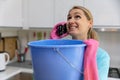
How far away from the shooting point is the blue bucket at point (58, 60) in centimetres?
55

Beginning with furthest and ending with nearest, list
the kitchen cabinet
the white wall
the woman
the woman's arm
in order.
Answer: the kitchen cabinet, the white wall, the woman, the woman's arm

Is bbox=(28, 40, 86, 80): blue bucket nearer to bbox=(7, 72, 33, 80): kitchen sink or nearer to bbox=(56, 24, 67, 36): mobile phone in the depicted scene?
bbox=(56, 24, 67, 36): mobile phone

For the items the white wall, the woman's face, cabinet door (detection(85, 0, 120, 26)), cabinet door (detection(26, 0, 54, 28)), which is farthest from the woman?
the white wall

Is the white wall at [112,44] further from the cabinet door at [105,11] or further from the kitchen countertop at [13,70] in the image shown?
the kitchen countertop at [13,70]

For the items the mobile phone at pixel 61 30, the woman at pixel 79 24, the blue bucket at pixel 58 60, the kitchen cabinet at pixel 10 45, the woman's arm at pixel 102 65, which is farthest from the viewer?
the kitchen cabinet at pixel 10 45

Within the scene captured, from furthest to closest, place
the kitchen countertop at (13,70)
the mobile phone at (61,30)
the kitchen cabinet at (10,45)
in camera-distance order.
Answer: the kitchen cabinet at (10,45) < the kitchen countertop at (13,70) < the mobile phone at (61,30)

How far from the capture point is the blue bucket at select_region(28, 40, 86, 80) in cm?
55

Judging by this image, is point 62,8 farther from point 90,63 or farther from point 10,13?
point 90,63

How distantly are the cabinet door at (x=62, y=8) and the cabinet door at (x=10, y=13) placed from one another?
16.4 inches

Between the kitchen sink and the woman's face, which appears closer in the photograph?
the woman's face

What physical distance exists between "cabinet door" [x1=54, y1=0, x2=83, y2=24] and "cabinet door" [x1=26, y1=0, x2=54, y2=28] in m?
0.06

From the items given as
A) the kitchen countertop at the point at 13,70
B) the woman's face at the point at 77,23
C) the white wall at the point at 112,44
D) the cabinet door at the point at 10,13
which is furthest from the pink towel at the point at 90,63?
the white wall at the point at 112,44

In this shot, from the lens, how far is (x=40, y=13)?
196cm

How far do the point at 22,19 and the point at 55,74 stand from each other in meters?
1.57
